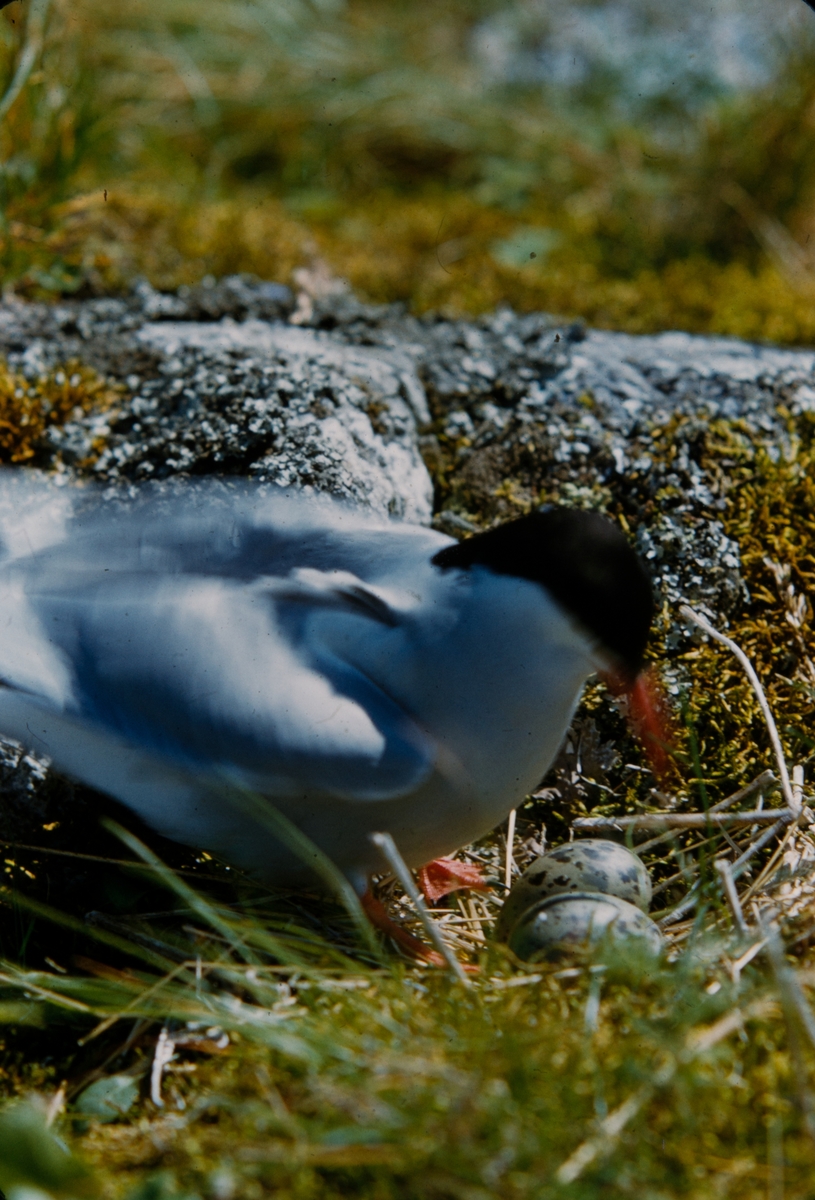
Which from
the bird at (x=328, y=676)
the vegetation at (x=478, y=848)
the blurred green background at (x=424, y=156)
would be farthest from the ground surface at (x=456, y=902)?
the blurred green background at (x=424, y=156)

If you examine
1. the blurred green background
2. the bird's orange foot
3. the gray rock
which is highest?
the blurred green background

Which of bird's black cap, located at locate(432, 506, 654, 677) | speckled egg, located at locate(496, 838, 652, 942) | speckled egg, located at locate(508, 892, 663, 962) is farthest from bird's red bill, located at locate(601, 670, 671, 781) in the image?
speckled egg, located at locate(508, 892, 663, 962)

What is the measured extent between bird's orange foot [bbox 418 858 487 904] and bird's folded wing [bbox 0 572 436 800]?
0.50 m

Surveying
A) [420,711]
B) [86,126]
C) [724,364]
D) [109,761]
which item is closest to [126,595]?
[109,761]

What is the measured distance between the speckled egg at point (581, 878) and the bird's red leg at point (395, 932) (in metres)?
0.13

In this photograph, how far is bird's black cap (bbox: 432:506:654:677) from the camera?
171 cm

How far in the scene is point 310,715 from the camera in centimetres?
165

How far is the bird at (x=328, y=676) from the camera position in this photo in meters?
1.67

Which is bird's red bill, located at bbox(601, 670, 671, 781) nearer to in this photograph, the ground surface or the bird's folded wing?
the ground surface

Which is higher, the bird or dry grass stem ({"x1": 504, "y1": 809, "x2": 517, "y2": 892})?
the bird

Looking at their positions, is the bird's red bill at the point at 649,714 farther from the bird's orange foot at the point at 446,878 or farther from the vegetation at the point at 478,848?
the bird's orange foot at the point at 446,878

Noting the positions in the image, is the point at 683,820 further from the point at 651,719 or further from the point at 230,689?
the point at 230,689

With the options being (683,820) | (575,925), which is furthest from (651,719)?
(575,925)

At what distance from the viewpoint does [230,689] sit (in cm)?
167
